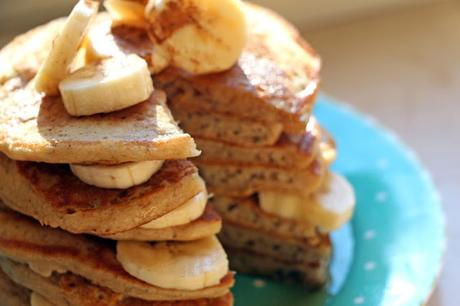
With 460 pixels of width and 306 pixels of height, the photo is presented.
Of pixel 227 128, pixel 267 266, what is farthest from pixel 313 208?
pixel 227 128

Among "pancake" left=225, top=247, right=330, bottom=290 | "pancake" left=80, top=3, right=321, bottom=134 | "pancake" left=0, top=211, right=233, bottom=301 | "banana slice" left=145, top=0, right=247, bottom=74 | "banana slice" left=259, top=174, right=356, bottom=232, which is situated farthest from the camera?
"pancake" left=225, top=247, right=330, bottom=290

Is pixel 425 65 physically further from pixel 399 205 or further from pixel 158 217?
pixel 158 217

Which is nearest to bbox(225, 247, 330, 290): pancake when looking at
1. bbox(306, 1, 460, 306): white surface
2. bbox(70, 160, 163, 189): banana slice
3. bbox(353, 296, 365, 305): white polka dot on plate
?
bbox(353, 296, 365, 305): white polka dot on plate

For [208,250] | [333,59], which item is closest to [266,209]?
[208,250]

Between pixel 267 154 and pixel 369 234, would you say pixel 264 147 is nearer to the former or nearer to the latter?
pixel 267 154

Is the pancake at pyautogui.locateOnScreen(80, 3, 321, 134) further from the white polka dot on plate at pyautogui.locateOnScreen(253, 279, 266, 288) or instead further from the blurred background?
the blurred background

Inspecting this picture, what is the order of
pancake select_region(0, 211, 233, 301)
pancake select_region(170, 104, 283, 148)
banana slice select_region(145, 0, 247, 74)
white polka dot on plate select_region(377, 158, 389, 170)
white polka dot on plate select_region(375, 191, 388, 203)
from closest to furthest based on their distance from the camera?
pancake select_region(0, 211, 233, 301)
banana slice select_region(145, 0, 247, 74)
pancake select_region(170, 104, 283, 148)
white polka dot on plate select_region(375, 191, 388, 203)
white polka dot on plate select_region(377, 158, 389, 170)

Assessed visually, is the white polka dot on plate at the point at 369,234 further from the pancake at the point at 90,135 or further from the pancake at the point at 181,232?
the pancake at the point at 90,135
